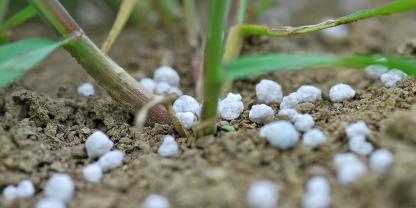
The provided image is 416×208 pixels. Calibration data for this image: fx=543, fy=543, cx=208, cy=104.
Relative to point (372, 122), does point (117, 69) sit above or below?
above

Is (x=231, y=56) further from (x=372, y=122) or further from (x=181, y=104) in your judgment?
(x=372, y=122)

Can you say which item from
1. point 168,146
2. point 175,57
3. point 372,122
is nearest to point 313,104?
point 372,122

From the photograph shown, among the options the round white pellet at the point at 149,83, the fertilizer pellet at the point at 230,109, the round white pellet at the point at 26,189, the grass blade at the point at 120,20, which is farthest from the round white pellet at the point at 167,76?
the round white pellet at the point at 26,189

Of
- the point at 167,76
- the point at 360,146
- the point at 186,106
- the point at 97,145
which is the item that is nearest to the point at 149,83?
the point at 167,76

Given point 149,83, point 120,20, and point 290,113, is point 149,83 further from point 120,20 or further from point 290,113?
point 290,113

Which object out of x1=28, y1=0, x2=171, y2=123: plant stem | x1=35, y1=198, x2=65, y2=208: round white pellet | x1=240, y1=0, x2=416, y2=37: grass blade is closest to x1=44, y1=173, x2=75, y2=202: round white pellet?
x1=35, y1=198, x2=65, y2=208: round white pellet

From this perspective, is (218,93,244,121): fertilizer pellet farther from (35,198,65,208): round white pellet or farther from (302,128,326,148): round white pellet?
(35,198,65,208): round white pellet
